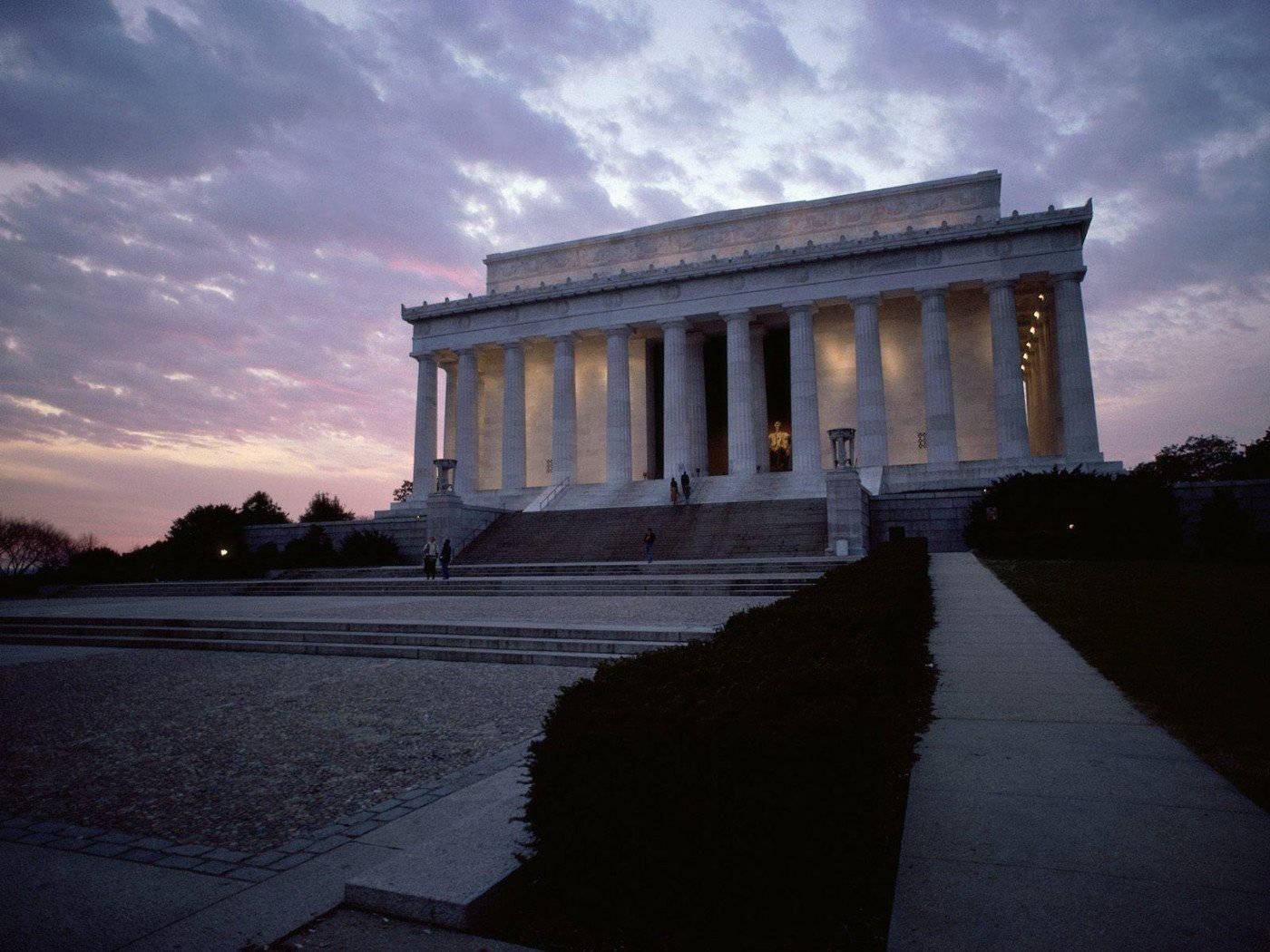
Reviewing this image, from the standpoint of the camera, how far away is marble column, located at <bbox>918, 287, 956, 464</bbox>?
135 ft

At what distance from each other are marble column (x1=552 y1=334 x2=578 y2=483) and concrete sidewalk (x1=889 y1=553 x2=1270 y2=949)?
42281mm

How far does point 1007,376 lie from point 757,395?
47.5ft

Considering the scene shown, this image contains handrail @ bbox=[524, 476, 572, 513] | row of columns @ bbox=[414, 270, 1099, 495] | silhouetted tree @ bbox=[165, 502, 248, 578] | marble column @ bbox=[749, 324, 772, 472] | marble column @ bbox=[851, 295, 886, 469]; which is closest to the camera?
silhouetted tree @ bbox=[165, 502, 248, 578]

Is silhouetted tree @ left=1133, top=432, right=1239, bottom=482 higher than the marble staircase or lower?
higher

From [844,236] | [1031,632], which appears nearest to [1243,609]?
[1031,632]

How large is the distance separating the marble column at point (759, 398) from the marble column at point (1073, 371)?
1676cm

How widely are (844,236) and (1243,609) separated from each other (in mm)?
40770

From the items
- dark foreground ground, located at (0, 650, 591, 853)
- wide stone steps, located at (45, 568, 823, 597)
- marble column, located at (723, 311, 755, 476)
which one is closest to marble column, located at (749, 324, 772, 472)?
marble column, located at (723, 311, 755, 476)

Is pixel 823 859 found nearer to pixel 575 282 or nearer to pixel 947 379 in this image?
pixel 947 379

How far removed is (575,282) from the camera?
49.0 m

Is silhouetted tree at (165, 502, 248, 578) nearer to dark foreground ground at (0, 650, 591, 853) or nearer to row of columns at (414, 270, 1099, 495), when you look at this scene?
row of columns at (414, 270, 1099, 495)

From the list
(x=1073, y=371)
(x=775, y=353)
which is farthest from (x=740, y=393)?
(x=1073, y=371)

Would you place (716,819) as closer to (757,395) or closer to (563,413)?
(757,395)

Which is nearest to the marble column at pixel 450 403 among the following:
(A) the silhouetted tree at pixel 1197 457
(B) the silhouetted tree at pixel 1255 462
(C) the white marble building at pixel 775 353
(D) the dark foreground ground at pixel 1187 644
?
(C) the white marble building at pixel 775 353
